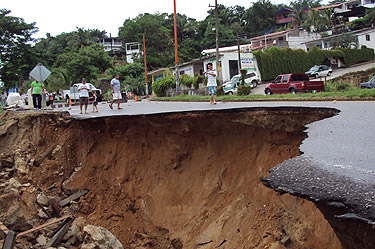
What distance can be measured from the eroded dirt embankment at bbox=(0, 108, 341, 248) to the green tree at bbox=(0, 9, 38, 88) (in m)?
28.6

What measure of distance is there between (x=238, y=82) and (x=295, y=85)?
8623 mm

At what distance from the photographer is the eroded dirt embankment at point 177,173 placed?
20.7 ft

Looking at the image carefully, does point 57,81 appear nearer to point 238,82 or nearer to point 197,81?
point 197,81

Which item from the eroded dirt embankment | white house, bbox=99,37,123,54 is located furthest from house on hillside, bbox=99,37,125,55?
the eroded dirt embankment

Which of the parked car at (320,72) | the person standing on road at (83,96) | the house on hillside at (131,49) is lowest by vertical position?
the person standing on road at (83,96)

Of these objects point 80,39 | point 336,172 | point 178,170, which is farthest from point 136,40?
point 336,172

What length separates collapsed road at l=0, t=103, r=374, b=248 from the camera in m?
5.77

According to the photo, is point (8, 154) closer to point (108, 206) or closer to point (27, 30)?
point (108, 206)

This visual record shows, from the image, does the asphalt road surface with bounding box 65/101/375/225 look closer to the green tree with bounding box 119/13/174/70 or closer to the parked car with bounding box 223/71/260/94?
the parked car with bounding box 223/71/260/94

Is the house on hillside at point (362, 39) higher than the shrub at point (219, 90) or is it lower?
higher

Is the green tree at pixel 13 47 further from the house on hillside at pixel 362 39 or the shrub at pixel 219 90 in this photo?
the house on hillside at pixel 362 39

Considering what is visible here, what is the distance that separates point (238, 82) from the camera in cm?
2828

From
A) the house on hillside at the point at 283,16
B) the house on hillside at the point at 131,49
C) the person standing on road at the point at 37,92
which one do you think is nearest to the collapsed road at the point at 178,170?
the person standing on road at the point at 37,92

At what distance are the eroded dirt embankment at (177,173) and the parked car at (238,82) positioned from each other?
19339 mm
